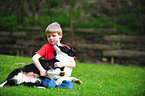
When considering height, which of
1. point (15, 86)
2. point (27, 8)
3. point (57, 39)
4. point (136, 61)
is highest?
point (27, 8)

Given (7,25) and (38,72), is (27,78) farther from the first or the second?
(7,25)

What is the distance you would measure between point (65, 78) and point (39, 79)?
1.67 ft

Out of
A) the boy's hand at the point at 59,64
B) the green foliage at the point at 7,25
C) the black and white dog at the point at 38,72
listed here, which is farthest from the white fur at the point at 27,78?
the green foliage at the point at 7,25

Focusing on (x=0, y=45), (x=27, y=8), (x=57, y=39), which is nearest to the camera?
(x=57, y=39)

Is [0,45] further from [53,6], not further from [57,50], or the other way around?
[57,50]

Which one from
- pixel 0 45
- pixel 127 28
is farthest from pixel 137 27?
pixel 0 45

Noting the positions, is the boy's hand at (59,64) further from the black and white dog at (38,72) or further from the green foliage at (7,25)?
the green foliage at (7,25)

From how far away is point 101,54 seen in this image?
429 inches

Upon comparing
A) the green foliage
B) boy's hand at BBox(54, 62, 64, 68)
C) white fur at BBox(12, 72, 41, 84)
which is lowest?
white fur at BBox(12, 72, 41, 84)

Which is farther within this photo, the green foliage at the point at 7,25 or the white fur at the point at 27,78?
the green foliage at the point at 7,25

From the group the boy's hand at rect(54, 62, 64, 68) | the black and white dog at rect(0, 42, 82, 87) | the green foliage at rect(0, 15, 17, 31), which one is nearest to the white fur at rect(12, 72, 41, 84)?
the black and white dog at rect(0, 42, 82, 87)

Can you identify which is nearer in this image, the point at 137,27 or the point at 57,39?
the point at 57,39

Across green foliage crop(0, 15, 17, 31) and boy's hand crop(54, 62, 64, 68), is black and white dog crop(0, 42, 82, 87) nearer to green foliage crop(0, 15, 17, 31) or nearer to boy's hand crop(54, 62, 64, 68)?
boy's hand crop(54, 62, 64, 68)

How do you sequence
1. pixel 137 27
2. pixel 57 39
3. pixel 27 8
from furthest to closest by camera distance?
pixel 27 8 < pixel 137 27 < pixel 57 39
